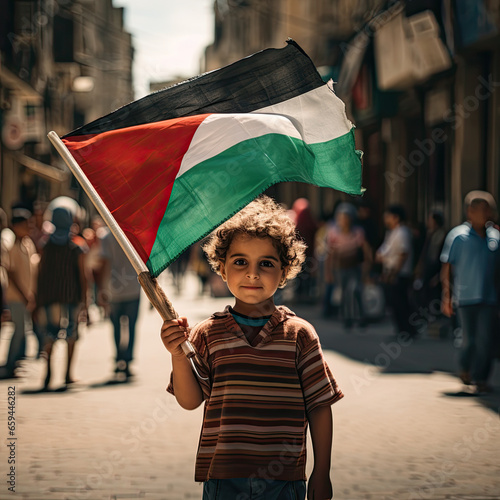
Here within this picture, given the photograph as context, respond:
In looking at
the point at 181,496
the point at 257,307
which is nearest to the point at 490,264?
the point at 181,496

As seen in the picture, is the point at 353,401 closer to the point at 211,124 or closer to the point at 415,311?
the point at 211,124

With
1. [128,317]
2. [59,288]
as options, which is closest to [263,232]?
[59,288]

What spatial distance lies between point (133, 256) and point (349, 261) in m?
11.8

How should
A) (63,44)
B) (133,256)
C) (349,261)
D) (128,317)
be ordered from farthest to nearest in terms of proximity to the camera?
(63,44)
(349,261)
(128,317)
(133,256)

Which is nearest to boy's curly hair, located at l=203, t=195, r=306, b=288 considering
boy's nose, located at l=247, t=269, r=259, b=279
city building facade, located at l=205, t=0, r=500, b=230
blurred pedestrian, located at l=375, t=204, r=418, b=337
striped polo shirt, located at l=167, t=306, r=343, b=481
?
boy's nose, located at l=247, t=269, r=259, b=279

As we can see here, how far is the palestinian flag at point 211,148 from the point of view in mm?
3480

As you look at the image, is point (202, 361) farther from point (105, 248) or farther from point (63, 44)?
point (63, 44)

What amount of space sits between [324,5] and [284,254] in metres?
26.0

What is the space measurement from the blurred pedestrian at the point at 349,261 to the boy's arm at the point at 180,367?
38.3 feet

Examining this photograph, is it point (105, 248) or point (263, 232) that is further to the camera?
point (105, 248)

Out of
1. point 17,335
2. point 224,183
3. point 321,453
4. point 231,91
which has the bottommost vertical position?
point 17,335

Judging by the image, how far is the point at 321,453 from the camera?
3.15 m

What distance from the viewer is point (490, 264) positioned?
9.00 meters

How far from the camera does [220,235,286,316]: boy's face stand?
320 cm
